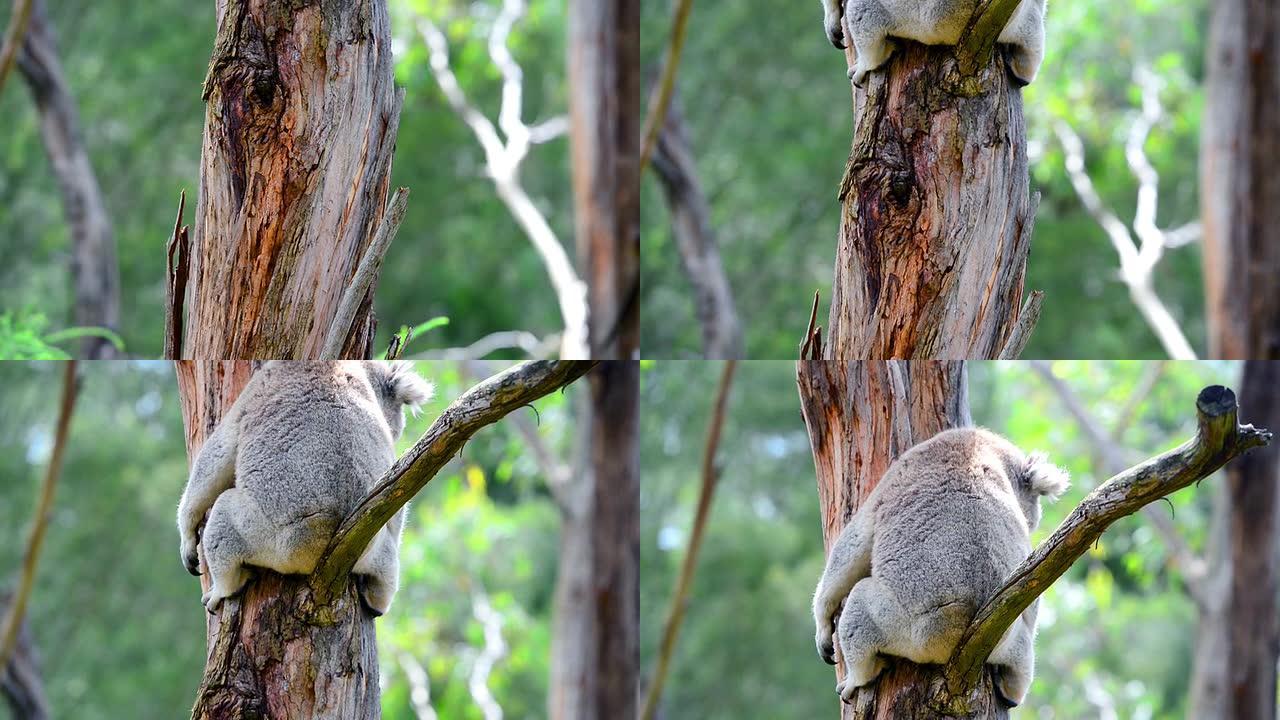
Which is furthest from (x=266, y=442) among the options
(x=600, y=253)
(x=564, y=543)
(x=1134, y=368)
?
(x=1134, y=368)

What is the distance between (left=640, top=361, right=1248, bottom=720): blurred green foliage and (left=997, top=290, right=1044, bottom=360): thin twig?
3.73m

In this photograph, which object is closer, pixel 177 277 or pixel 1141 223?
pixel 177 277

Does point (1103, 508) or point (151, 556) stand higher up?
point (1103, 508)

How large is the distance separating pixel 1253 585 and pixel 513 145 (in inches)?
147

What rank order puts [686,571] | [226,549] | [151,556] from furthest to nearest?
[151,556] < [686,571] < [226,549]

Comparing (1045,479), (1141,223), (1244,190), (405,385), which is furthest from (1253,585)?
(405,385)

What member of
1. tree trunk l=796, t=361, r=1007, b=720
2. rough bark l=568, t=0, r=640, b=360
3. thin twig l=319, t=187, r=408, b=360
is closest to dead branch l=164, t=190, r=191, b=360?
thin twig l=319, t=187, r=408, b=360

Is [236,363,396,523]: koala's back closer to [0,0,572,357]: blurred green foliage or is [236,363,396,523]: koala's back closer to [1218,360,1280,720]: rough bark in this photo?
[1218,360,1280,720]: rough bark

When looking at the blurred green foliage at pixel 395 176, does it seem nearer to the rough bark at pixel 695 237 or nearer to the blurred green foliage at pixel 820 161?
the blurred green foliage at pixel 820 161

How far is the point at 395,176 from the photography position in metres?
6.51

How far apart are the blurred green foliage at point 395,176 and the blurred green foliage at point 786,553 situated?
1.25 metres

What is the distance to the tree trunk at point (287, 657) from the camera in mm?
988

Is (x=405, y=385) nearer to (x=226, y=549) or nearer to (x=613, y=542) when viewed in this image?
(x=226, y=549)

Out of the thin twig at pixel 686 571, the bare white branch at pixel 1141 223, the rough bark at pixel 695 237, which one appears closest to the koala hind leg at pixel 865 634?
the thin twig at pixel 686 571
